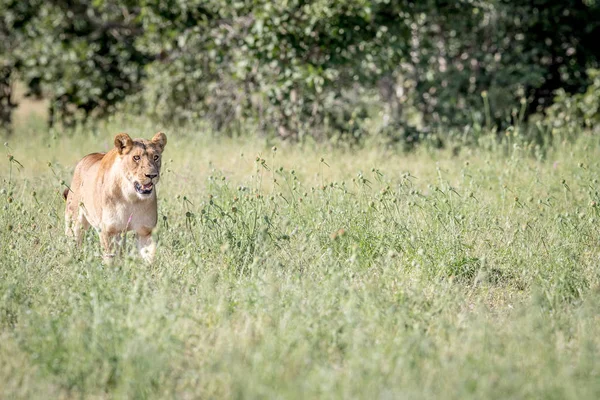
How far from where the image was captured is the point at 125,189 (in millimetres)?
5266

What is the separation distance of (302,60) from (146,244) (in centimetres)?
487

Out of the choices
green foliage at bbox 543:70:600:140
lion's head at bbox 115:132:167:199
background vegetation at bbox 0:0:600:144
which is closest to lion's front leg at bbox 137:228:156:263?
lion's head at bbox 115:132:167:199

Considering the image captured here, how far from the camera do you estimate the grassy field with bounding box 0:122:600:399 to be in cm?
352

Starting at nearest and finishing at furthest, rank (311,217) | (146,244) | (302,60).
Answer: (146,244) < (311,217) < (302,60)

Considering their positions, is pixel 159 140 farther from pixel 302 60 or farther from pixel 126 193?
pixel 302 60

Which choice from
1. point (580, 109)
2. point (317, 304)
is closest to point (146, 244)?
point (317, 304)

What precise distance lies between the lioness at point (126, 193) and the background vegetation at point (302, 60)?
4157 millimetres

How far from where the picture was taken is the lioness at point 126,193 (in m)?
5.19

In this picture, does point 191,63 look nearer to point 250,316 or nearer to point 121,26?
point 121,26

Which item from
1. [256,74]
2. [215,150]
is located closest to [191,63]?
[256,74]

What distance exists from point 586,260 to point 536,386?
2.16 metres

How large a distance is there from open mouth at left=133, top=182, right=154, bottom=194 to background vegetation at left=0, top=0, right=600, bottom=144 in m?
4.33

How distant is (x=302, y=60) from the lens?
384 inches

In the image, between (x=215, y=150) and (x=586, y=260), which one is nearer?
(x=586, y=260)
